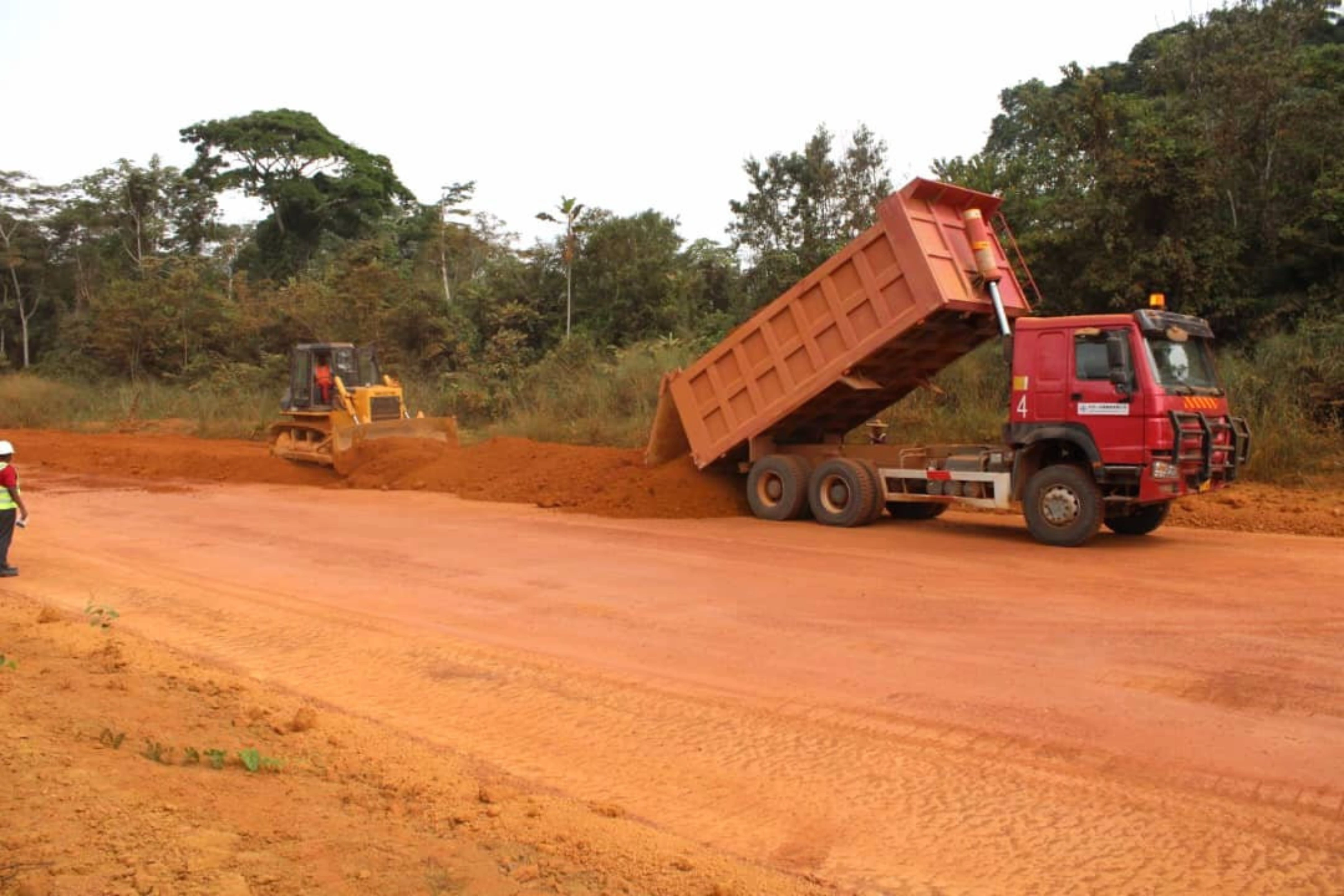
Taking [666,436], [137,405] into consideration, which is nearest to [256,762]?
[666,436]

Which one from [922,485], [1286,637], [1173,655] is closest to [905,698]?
[1173,655]

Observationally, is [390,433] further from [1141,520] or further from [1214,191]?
[1214,191]

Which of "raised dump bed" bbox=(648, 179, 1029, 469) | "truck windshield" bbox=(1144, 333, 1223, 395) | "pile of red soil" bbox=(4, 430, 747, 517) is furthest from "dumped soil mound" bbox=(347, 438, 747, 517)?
"truck windshield" bbox=(1144, 333, 1223, 395)

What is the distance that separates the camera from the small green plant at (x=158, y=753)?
13.8 ft

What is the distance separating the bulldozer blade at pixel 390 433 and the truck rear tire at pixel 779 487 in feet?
25.5

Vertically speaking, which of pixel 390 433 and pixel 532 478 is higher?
pixel 390 433

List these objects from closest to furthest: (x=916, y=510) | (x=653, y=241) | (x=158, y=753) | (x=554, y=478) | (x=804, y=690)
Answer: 1. (x=158, y=753)
2. (x=804, y=690)
3. (x=916, y=510)
4. (x=554, y=478)
5. (x=653, y=241)

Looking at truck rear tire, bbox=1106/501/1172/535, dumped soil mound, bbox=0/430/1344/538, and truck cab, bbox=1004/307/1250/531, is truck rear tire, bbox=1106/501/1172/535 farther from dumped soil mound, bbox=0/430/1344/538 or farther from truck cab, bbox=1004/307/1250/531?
dumped soil mound, bbox=0/430/1344/538

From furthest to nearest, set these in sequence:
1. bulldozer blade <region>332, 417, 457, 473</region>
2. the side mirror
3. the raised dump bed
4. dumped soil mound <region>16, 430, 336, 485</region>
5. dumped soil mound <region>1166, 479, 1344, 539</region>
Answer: dumped soil mound <region>16, 430, 336, 485</region>, bulldozer blade <region>332, 417, 457, 473</region>, dumped soil mound <region>1166, 479, 1344, 539</region>, the raised dump bed, the side mirror

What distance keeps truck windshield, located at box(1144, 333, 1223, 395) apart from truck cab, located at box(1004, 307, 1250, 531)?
1 centimetres

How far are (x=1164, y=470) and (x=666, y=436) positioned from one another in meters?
6.34

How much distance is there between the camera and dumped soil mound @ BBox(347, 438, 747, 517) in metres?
13.5

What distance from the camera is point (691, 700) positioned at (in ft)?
18.9

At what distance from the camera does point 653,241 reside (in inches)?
1178
